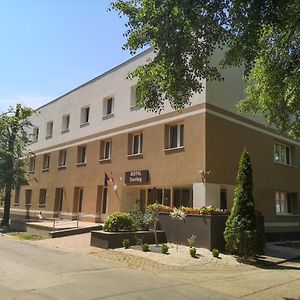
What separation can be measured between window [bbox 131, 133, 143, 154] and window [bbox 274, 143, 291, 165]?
861 centimetres

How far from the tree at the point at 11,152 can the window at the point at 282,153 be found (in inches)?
694

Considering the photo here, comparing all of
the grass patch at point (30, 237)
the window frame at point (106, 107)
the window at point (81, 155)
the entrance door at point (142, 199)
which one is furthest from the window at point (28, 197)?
the entrance door at point (142, 199)

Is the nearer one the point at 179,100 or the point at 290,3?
the point at 290,3

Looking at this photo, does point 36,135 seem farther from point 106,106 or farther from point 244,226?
point 244,226

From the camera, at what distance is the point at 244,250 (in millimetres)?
15570

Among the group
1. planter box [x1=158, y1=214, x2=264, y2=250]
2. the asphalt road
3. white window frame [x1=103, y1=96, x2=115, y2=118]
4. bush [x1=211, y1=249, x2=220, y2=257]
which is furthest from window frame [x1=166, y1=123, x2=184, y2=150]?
the asphalt road

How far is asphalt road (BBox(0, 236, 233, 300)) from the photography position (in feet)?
29.3

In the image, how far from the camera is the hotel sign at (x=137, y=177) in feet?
76.1

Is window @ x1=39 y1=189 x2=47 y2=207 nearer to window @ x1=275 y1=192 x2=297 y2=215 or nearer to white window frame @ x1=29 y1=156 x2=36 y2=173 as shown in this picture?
white window frame @ x1=29 y1=156 x2=36 y2=173

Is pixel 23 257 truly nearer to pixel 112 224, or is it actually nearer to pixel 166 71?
pixel 112 224

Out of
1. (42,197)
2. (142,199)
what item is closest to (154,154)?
(142,199)

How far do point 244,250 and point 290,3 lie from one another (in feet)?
31.6

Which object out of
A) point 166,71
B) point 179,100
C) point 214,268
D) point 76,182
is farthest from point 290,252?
point 76,182

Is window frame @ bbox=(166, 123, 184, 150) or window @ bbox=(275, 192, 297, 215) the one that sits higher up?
window frame @ bbox=(166, 123, 184, 150)
